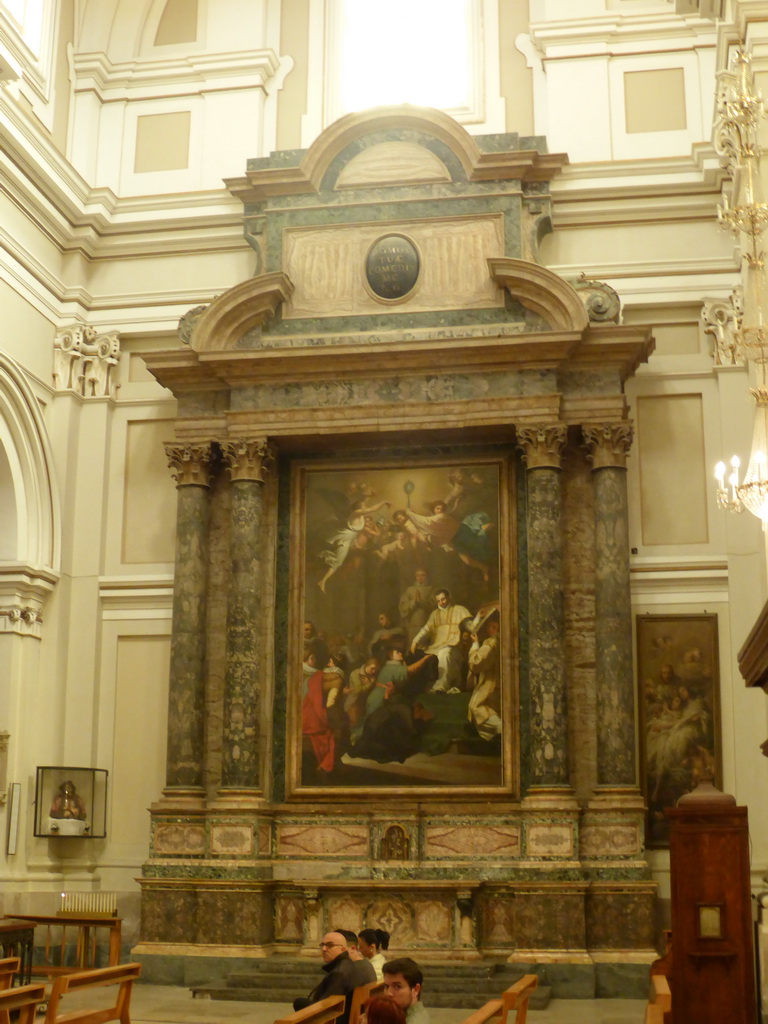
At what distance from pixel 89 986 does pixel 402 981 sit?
277 cm

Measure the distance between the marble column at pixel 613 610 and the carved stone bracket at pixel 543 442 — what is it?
13.5 inches

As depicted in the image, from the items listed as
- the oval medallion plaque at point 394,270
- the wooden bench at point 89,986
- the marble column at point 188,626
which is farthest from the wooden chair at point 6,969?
the oval medallion plaque at point 394,270

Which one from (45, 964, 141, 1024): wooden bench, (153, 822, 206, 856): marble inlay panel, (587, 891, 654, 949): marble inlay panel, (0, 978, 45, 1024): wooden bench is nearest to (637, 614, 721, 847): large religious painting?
(587, 891, 654, 949): marble inlay panel

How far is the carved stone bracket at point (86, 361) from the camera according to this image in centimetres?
1591

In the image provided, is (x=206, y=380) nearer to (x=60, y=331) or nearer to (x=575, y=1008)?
(x=60, y=331)

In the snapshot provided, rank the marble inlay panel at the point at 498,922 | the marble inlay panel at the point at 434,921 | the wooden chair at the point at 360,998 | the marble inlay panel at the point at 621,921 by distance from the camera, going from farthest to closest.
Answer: the marble inlay panel at the point at 498,922, the marble inlay panel at the point at 434,921, the marble inlay panel at the point at 621,921, the wooden chair at the point at 360,998

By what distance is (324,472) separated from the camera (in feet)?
50.2

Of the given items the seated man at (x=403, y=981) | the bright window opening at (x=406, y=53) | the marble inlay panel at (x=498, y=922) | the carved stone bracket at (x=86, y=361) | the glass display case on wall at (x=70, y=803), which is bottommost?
the marble inlay panel at (x=498, y=922)

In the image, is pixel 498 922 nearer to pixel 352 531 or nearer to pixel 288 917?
pixel 288 917

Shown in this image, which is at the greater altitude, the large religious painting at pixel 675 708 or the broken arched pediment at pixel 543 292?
the broken arched pediment at pixel 543 292

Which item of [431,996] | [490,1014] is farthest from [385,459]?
[490,1014]

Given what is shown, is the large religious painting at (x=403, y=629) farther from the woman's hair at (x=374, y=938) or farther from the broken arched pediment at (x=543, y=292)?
the woman's hair at (x=374, y=938)

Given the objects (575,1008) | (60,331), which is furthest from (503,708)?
(60,331)

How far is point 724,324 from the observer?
1501 centimetres
